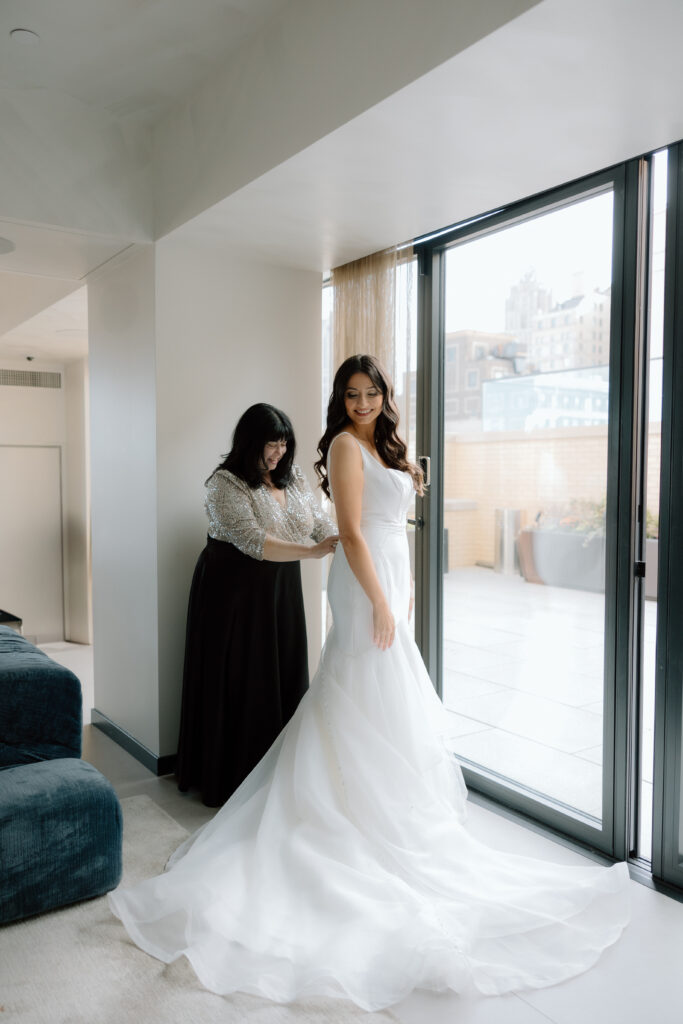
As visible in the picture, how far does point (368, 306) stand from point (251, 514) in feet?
3.96

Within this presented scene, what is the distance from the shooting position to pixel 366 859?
235 centimetres

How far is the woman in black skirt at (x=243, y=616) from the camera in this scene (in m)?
3.12

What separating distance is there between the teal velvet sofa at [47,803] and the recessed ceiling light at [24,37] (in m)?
2.16

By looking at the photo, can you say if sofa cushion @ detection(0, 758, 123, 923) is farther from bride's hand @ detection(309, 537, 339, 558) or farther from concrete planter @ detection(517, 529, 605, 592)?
concrete planter @ detection(517, 529, 605, 592)

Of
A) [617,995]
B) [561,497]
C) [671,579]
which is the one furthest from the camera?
[561,497]

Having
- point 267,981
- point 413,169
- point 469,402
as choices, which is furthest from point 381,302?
point 267,981

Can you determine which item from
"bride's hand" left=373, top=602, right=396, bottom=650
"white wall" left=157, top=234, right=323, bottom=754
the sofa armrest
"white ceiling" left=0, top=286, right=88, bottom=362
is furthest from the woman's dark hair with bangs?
"white ceiling" left=0, top=286, right=88, bottom=362

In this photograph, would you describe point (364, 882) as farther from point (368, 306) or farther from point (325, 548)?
point (368, 306)

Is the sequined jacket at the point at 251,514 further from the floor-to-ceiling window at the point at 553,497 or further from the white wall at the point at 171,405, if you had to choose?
the floor-to-ceiling window at the point at 553,497

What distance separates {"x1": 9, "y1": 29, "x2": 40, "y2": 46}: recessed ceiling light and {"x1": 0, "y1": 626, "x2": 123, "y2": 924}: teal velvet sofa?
216 centimetres

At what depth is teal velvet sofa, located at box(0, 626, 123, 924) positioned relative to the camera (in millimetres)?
2328

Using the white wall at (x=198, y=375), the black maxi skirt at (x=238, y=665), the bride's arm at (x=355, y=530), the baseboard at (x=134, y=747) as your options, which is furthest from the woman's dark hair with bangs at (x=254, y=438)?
the baseboard at (x=134, y=747)

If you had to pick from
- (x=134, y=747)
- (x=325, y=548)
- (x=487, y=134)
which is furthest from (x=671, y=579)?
(x=134, y=747)

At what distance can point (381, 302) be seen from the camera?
3568 mm
